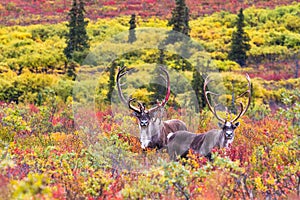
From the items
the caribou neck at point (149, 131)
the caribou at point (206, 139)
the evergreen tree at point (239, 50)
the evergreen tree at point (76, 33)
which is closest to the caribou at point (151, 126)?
the caribou neck at point (149, 131)

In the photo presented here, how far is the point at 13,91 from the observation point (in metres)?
21.9

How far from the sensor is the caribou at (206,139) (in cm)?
1027

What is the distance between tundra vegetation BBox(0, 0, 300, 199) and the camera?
722 cm

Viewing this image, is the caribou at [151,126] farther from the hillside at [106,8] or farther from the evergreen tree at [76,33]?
the hillside at [106,8]

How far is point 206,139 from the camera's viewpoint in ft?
35.4

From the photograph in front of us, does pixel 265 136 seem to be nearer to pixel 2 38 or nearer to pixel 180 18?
pixel 180 18

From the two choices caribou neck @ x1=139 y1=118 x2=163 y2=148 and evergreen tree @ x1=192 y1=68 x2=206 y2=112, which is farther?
evergreen tree @ x1=192 y1=68 x2=206 y2=112

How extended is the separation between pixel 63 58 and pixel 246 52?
10073 millimetres

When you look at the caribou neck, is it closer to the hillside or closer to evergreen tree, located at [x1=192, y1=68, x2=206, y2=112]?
evergreen tree, located at [x1=192, y1=68, x2=206, y2=112]

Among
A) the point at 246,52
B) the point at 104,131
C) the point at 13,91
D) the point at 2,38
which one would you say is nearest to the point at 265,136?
the point at 104,131

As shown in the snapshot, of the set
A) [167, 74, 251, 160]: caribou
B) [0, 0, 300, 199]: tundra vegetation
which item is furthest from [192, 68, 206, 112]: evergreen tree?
[167, 74, 251, 160]: caribou

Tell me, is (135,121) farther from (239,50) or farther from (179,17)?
(239,50)

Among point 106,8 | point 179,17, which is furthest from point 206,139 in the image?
point 106,8

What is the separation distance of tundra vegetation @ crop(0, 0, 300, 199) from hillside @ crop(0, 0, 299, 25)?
0.36 m
